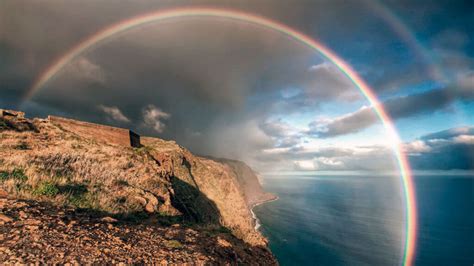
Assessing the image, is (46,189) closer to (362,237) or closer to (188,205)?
(188,205)

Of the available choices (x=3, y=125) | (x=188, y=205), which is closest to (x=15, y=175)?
(x=3, y=125)

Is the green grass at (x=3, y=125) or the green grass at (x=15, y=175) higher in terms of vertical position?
the green grass at (x=3, y=125)

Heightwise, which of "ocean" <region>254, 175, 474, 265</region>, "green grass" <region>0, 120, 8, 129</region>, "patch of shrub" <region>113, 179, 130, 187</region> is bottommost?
"ocean" <region>254, 175, 474, 265</region>

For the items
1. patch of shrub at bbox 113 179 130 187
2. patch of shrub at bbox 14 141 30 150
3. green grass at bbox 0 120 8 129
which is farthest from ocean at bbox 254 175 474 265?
green grass at bbox 0 120 8 129

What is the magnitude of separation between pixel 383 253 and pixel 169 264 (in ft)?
342

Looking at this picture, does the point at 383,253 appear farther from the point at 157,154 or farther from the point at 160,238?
the point at 160,238

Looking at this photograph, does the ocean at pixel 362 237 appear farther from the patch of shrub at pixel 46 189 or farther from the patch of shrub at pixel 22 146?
the patch of shrub at pixel 46 189

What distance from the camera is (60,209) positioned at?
22.8ft

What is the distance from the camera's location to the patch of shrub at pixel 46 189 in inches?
308

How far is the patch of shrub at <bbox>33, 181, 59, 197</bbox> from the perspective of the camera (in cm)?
783

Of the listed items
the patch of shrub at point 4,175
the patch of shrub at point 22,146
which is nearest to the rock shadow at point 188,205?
the patch of shrub at point 4,175

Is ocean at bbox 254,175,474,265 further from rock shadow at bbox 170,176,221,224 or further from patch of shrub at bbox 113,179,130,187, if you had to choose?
patch of shrub at bbox 113,179,130,187

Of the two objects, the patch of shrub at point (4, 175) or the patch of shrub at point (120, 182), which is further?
the patch of shrub at point (120, 182)

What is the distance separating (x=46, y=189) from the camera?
8055mm
